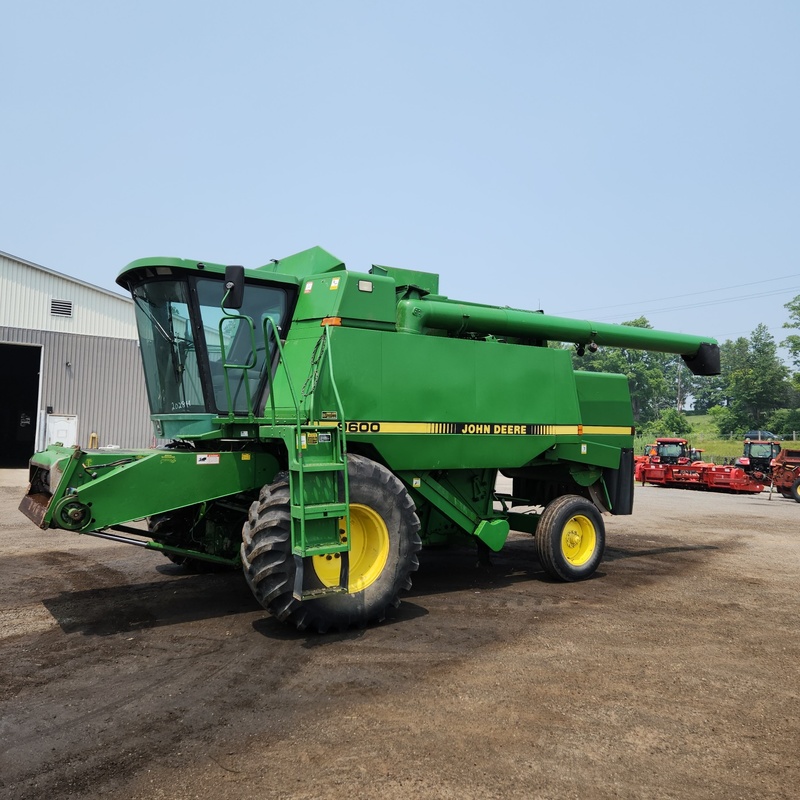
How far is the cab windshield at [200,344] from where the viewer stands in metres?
6.00

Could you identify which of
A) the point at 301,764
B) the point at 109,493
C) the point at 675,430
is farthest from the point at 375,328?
the point at 675,430

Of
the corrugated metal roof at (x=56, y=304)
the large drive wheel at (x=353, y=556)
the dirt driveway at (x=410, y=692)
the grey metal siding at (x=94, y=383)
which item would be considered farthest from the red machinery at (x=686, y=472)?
the large drive wheel at (x=353, y=556)

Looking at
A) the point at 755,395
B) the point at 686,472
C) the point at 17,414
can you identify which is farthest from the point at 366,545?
the point at 755,395

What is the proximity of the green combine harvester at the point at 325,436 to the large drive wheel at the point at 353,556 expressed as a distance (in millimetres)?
13

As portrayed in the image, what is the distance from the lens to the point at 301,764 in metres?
3.27

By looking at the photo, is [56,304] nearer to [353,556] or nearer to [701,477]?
[353,556]

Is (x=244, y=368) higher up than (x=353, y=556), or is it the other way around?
(x=244, y=368)

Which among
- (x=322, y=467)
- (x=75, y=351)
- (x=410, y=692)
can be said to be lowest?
(x=410, y=692)

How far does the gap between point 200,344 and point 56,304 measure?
18.0 m

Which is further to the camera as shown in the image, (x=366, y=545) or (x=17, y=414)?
(x=17, y=414)

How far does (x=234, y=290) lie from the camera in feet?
17.6

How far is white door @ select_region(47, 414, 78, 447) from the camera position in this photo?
68.5 ft

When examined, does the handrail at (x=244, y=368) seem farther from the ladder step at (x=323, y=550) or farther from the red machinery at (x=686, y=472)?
Answer: the red machinery at (x=686, y=472)

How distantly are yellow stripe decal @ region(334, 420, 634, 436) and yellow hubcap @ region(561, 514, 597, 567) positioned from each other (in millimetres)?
1012
